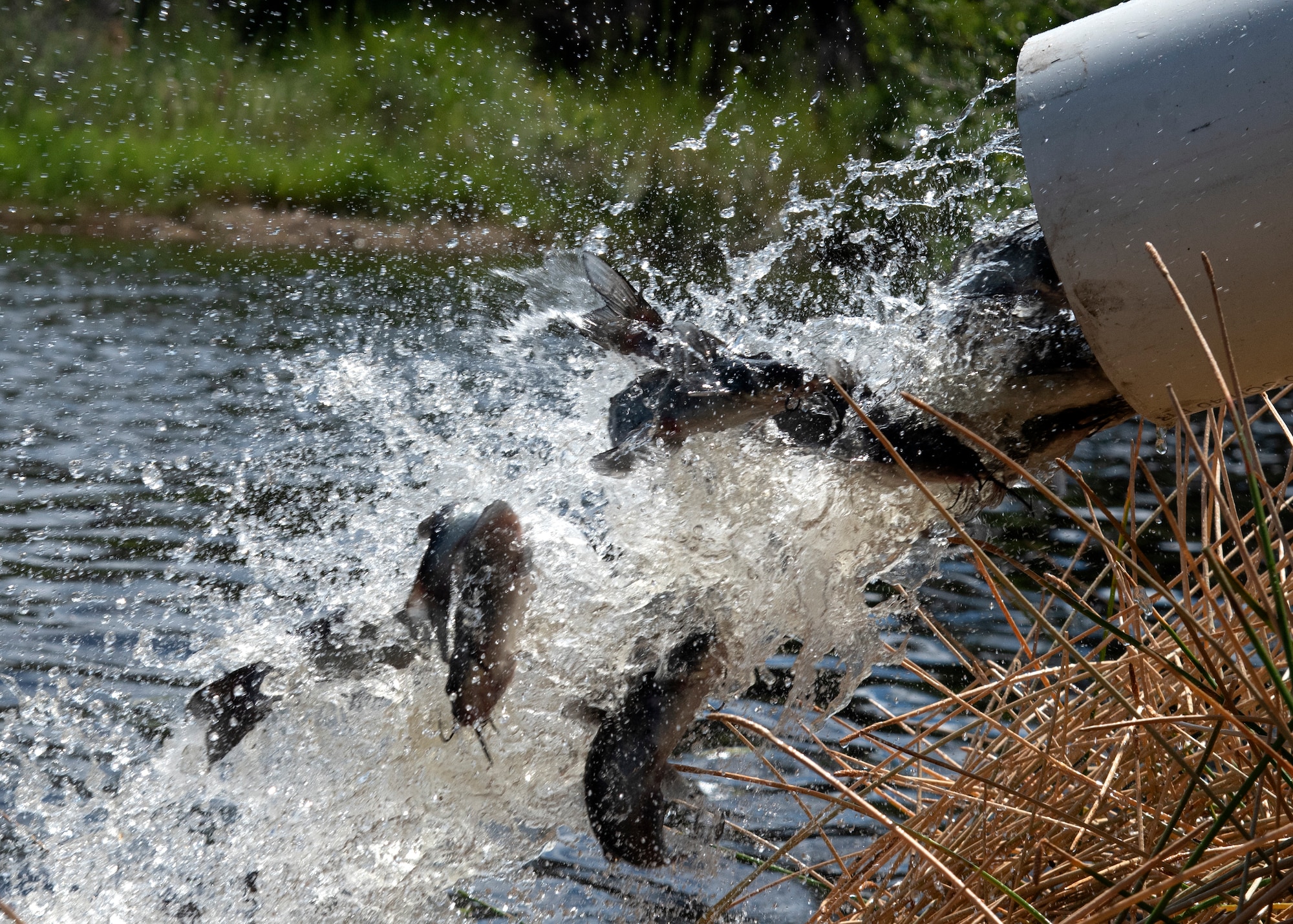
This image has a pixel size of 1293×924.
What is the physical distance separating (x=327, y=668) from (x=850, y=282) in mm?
6342

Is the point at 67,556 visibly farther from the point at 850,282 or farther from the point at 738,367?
the point at 850,282

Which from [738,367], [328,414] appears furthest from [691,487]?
[328,414]

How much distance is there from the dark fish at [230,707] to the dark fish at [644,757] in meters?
0.69

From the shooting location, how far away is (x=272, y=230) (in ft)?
37.3

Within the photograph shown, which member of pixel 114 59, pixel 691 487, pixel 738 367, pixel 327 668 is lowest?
pixel 114 59

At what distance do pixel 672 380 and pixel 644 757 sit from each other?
0.69 metres

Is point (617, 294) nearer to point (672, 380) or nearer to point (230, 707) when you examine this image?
point (672, 380)

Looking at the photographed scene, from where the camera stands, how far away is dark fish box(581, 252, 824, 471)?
7.82ft

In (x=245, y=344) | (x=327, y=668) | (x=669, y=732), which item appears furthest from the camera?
(x=245, y=344)

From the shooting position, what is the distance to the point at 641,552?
2762 millimetres

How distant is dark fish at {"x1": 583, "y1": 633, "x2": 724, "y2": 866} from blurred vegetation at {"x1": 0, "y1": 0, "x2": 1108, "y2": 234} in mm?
8920

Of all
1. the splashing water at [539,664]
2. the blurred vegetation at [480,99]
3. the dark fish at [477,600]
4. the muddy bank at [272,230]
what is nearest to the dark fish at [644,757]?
the splashing water at [539,664]

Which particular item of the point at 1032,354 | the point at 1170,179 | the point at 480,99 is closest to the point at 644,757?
the point at 1032,354

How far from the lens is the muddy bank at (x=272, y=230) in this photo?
35.4 ft
